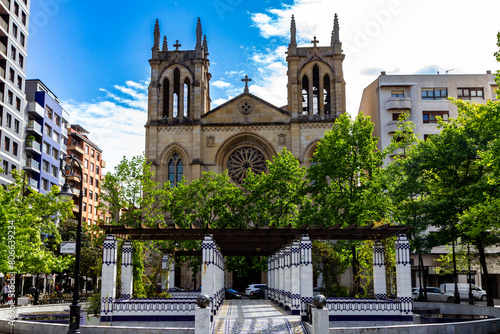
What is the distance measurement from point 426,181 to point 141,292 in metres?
16.4

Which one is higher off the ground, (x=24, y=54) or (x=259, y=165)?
(x=24, y=54)

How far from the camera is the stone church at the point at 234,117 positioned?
5197 cm

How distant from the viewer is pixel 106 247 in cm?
2084

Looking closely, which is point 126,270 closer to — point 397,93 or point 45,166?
point 45,166

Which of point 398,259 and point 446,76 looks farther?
point 446,76

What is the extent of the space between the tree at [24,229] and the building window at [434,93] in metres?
37.8

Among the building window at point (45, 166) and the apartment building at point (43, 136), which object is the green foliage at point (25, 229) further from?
the building window at point (45, 166)

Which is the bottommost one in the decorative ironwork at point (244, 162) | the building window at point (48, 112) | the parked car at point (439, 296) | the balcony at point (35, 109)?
the parked car at point (439, 296)

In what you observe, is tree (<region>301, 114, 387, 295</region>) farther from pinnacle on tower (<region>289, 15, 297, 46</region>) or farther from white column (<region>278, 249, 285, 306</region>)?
pinnacle on tower (<region>289, 15, 297, 46</region>)

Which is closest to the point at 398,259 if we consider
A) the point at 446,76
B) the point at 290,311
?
the point at 290,311

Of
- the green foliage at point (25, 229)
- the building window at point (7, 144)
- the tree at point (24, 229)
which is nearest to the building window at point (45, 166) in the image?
the building window at point (7, 144)

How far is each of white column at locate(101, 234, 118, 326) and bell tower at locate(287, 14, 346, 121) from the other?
3357cm

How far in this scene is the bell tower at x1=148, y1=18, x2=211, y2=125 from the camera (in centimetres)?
5312

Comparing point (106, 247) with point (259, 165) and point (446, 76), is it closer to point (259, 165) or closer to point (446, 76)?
point (259, 165)
